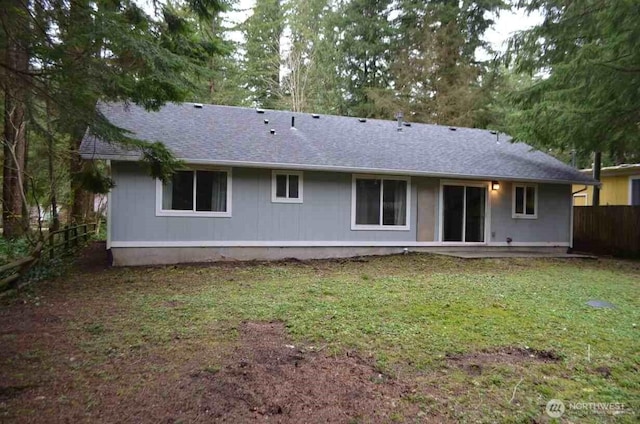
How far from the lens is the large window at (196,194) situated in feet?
29.8

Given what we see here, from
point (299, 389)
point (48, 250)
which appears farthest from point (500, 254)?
point (48, 250)

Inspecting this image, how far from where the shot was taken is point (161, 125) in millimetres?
10336

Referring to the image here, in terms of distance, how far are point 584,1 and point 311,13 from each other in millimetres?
15378

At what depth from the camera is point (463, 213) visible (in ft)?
37.8

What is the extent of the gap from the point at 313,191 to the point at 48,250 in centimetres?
585

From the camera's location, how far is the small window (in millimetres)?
11900

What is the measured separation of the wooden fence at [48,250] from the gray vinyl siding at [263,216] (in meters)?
1.54

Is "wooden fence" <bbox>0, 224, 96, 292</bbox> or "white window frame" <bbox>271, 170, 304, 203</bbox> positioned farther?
"white window frame" <bbox>271, 170, 304, 203</bbox>

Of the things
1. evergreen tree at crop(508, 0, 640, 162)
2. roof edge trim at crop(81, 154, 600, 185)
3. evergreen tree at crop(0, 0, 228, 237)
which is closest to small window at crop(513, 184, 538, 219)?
roof edge trim at crop(81, 154, 600, 185)

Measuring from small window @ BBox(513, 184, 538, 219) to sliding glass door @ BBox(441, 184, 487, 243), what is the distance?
1.04 meters
